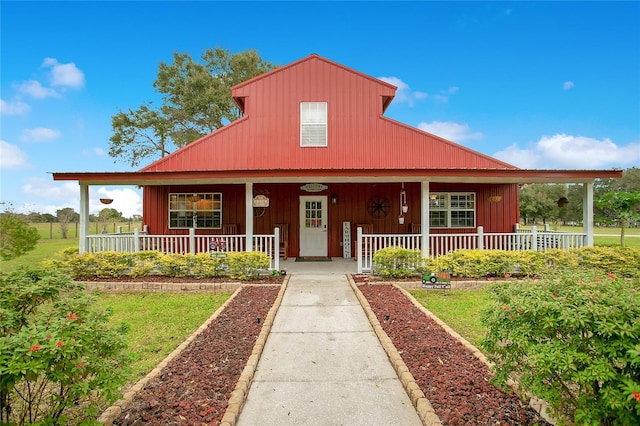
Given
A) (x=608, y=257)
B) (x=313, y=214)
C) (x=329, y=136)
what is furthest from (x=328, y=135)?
(x=608, y=257)

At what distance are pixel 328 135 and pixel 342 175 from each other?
3513 mm

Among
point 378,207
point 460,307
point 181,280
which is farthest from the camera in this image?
point 378,207

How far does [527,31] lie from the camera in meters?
14.6

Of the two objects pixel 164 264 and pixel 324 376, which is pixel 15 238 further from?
pixel 324 376

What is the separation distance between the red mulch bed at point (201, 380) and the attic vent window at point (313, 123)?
7.58 meters

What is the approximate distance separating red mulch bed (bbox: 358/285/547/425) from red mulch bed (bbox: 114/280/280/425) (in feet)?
6.13

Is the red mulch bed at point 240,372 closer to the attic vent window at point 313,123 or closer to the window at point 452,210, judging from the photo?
the window at point 452,210

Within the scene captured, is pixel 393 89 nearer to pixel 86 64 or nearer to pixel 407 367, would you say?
pixel 407 367

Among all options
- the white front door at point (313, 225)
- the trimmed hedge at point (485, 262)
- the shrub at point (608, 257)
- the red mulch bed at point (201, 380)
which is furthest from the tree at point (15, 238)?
the shrub at point (608, 257)

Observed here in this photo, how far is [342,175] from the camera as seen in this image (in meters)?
8.42

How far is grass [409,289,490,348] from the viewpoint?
15.6 feet

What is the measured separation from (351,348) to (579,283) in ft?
8.37

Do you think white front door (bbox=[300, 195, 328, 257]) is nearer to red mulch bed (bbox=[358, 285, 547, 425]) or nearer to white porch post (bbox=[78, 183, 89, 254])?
red mulch bed (bbox=[358, 285, 547, 425])

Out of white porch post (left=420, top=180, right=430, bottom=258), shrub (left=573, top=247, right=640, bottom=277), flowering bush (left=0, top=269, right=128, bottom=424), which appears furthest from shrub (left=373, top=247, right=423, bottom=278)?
flowering bush (left=0, top=269, right=128, bottom=424)
